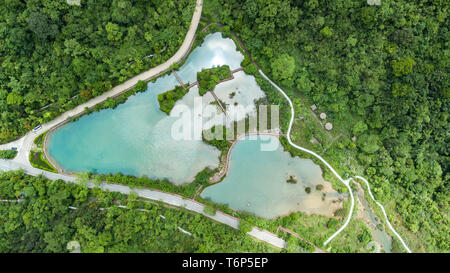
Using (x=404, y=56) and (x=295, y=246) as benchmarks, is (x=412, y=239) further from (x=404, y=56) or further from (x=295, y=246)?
(x=404, y=56)

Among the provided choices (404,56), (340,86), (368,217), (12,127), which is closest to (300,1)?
(340,86)

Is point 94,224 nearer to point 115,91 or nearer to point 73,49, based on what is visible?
point 115,91

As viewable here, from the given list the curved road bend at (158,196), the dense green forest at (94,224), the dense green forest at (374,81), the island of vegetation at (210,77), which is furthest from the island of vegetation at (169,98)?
the dense green forest at (94,224)

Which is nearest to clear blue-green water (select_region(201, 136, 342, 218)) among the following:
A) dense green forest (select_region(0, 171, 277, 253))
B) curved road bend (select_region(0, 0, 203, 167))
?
dense green forest (select_region(0, 171, 277, 253))

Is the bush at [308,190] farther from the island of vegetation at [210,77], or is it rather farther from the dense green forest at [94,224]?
the island of vegetation at [210,77]

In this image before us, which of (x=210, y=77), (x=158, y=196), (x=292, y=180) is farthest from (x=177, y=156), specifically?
(x=292, y=180)
